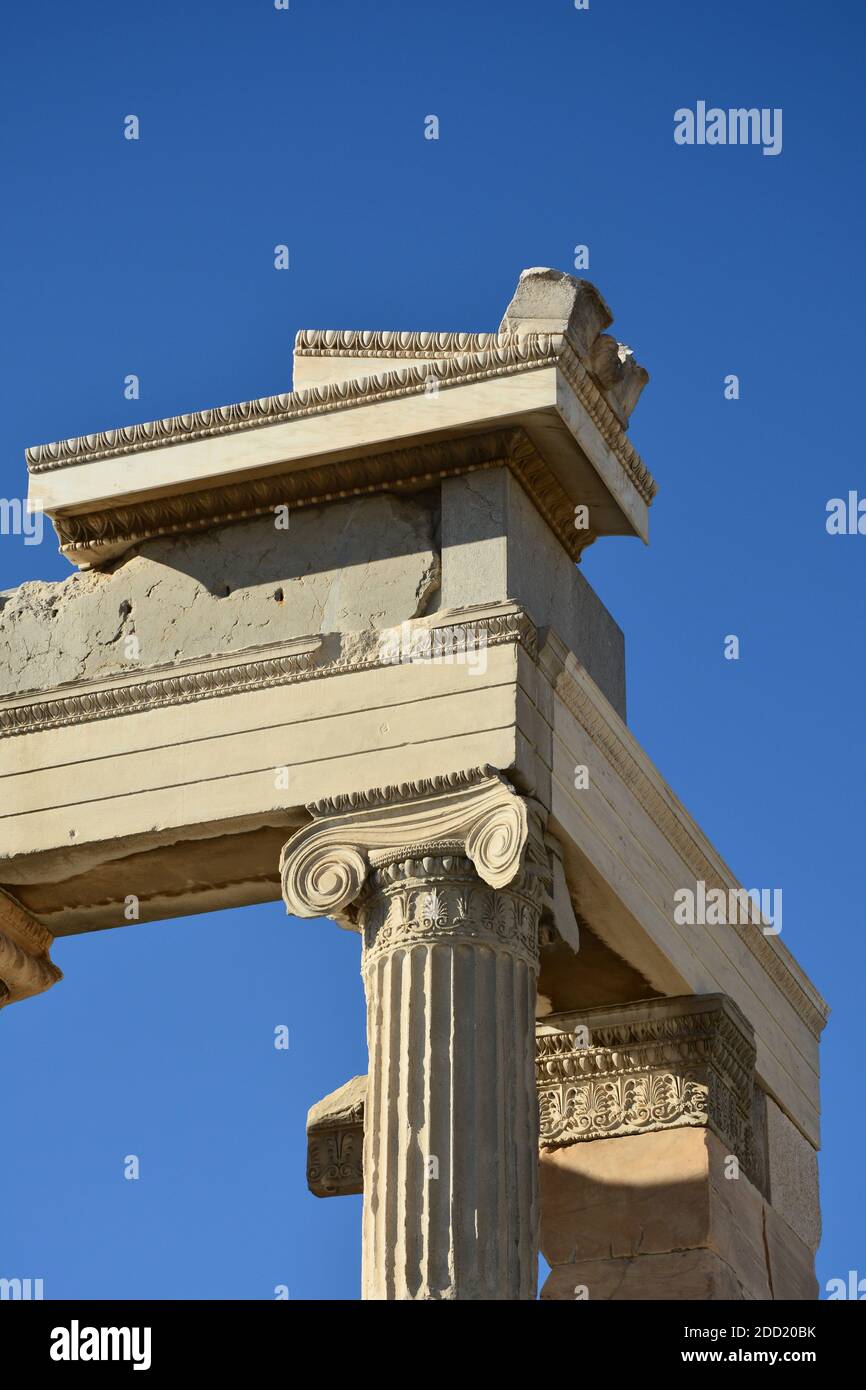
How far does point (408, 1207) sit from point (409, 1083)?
801 mm

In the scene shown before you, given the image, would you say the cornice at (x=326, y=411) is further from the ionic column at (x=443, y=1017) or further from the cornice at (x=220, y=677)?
the ionic column at (x=443, y=1017)

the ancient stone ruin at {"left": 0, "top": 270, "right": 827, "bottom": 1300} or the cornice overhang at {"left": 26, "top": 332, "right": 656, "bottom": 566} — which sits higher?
the cornice overhang at {"left": 26, "top": 332, "right": 656, "bottom": 566}

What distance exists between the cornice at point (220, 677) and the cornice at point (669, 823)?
28.4 inches

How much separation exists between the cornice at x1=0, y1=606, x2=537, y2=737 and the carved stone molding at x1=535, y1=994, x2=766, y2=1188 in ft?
13.0

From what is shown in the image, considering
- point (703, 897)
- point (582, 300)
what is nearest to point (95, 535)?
point (582, 300)

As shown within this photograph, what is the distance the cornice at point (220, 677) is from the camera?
63.6 feet

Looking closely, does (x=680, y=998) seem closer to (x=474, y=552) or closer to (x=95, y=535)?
(x=474, y=552)

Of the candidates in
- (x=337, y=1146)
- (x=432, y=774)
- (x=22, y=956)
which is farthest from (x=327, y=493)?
(x=337, y=1146)

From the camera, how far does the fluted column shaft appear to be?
17.9m

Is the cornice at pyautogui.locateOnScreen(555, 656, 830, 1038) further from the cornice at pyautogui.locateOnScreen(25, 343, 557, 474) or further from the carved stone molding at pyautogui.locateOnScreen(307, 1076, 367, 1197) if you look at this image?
the carved stone molding at pyautogui.locateOnScreen(307, 1076, 367, 1197)

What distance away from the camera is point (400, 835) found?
1914 centimetres
